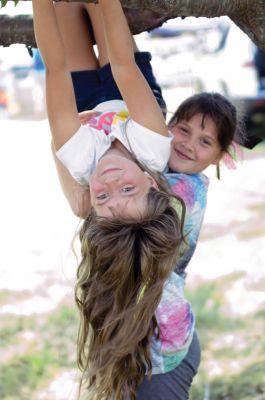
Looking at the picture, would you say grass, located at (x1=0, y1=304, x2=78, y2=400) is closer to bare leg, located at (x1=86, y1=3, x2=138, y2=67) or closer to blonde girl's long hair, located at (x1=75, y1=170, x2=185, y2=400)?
blonde girl's long hair, located at (x1=75, y1=170, x2=185, y2=400)

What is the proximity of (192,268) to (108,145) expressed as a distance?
340 centimetres

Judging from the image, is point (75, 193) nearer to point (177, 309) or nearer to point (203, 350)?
point (177, 309)

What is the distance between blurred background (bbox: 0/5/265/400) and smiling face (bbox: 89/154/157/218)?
0.18 meters

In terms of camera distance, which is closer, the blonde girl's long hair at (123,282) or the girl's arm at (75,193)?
the blonde girl's long hair at (123,282)

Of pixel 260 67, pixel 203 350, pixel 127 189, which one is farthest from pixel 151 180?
pixel 260 67

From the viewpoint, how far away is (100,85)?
2812 mm

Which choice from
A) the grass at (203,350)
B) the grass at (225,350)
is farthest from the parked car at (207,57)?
the grass at (203,350)

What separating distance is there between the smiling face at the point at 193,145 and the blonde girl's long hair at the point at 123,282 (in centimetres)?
24

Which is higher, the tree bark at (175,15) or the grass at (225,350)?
the tree bark at (175,15)

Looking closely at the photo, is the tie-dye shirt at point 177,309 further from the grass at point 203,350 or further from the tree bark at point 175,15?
the grass at point 203,350

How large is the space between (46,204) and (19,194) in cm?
62

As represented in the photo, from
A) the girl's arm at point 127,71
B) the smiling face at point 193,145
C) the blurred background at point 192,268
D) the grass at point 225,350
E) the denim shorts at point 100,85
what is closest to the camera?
the girl's arm at point 127,71

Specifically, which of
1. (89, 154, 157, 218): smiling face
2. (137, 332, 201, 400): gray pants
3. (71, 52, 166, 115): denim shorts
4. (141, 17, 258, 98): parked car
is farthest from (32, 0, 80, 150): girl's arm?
(141, 17, 258, 98): parked car

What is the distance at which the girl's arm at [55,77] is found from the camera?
7.14 ft
